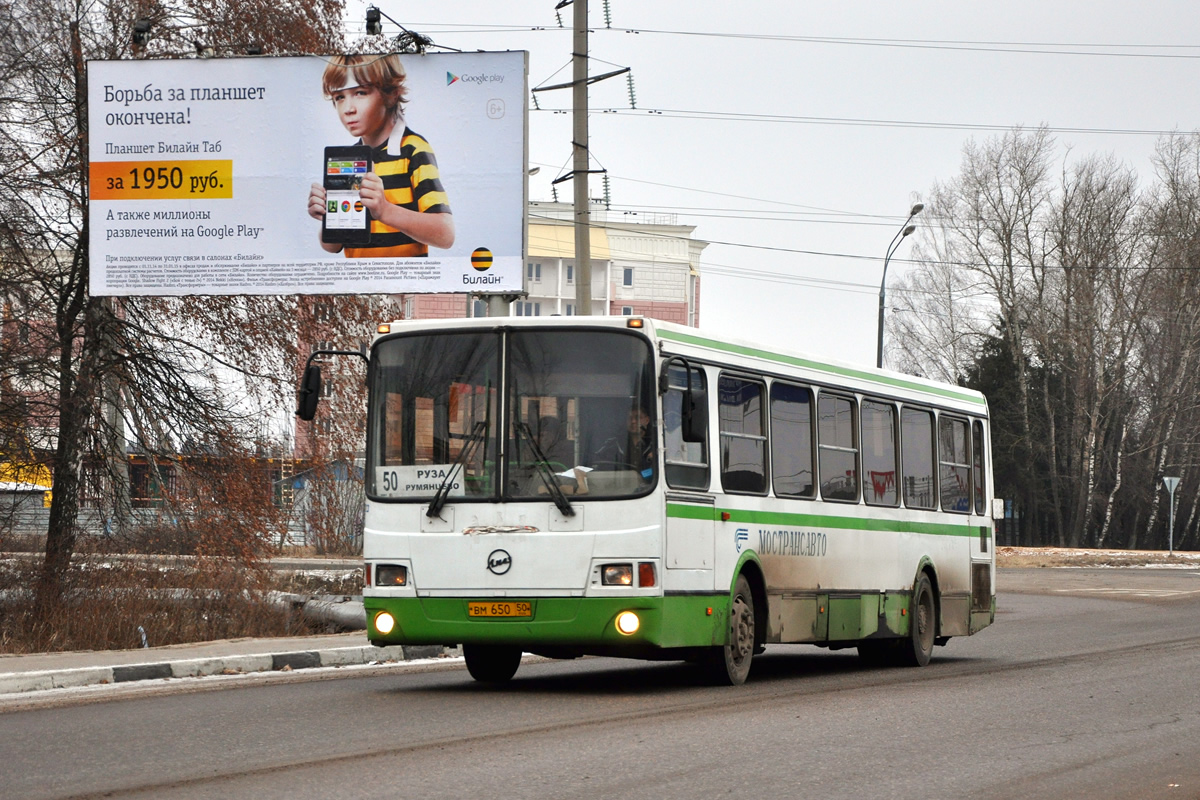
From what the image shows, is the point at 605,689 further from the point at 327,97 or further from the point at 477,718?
the point at 327,97

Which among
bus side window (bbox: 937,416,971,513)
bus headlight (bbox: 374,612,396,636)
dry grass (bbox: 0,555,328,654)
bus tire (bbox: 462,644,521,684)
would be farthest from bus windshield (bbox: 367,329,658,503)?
dry grass (bbox: 0,555,328,654)

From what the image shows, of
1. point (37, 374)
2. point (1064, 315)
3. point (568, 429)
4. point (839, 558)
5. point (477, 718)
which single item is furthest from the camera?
point (1064, 315)

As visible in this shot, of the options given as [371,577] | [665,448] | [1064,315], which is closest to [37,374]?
[371,577]

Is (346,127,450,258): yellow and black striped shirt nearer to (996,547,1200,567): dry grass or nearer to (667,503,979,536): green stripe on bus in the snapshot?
(667,503,979,536): green stripe on bus

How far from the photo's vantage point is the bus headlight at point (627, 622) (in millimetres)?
11094

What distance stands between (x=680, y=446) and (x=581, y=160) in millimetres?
10532

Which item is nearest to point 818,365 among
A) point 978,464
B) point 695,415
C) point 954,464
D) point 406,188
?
point 695,415

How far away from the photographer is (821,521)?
1384cm

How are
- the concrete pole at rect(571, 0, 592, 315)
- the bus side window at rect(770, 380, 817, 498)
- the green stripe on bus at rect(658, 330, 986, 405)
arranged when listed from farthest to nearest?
the concrete pole at rect(571, 0, 592, 315)
the bus side window at rect(770, 380, 817, 498)
the green stripe on bus at rect(658, 330, 986, 405)

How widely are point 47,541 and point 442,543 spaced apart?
11318mm

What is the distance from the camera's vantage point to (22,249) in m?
20.9

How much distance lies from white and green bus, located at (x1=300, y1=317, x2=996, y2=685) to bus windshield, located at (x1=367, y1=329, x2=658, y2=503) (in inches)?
0.5

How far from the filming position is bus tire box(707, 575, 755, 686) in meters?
12.2

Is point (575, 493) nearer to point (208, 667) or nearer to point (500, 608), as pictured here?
point (500, 608)
